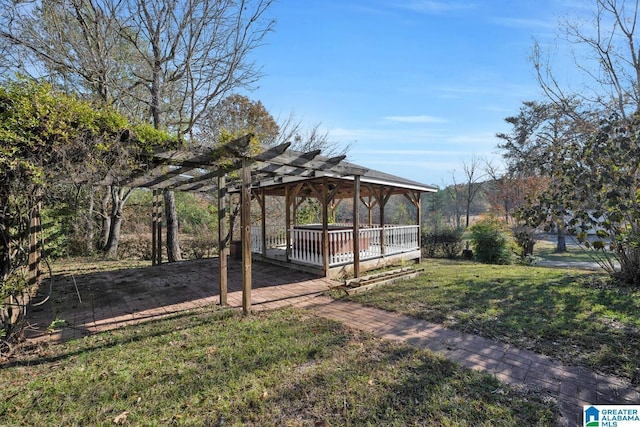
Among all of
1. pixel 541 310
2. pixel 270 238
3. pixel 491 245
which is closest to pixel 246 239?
pixel 541 310

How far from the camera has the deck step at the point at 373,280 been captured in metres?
6.00

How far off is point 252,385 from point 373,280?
166 inches

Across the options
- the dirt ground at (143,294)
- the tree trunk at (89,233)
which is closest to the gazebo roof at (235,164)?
the dirt ground at (143,294)

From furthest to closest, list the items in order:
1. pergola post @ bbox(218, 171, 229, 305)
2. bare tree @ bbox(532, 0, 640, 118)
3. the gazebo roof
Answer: bare tree @ bbox(532, 0, 640, 118) < pergola post @ bbox(218, 171, 229, 305) < the gazebo roof

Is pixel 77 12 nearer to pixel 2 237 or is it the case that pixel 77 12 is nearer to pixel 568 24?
pixel 2 237

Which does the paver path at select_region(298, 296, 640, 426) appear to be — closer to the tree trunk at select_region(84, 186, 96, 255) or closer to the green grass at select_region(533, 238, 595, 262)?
the tree trunk at select_region(84, 186, 96, 255)

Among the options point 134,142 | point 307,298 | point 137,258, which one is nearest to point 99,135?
point 134,142

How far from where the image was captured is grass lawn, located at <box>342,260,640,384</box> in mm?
3215

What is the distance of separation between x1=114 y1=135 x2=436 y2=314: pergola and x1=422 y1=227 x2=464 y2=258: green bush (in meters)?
4.29

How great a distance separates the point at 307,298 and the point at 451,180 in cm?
2416

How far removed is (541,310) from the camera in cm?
459

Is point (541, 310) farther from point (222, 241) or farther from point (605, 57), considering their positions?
point (605, 57)

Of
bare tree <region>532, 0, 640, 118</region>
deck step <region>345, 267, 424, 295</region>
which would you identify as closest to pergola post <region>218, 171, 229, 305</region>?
deck step <region>345, 267, 424, 295</region>

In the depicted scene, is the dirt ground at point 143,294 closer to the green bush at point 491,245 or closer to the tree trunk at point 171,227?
the tree trunk at point 171,227
